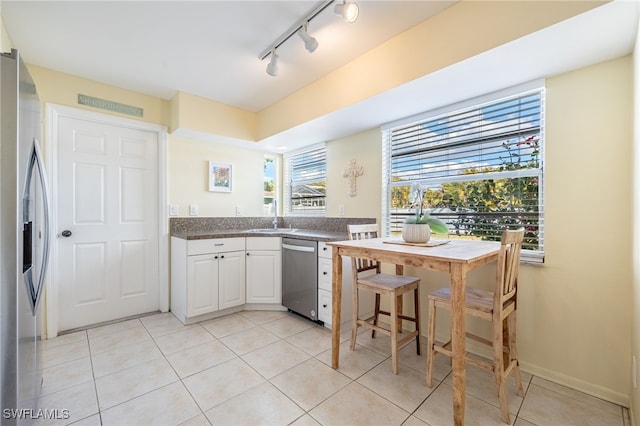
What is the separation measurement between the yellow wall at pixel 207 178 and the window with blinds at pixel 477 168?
1880mm

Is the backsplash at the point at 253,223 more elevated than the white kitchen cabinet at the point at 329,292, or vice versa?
the backsplash at the point at 253,223

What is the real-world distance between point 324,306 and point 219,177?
2.04 metres

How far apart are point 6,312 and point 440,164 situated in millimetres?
2791

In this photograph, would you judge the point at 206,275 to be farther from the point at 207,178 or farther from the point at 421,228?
the point at 421,228

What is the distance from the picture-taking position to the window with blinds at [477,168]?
77.6 inches

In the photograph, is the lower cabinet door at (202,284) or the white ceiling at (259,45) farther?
the lower cabinet door at (202,284)

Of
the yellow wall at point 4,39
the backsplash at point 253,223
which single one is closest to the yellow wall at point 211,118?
the backsplash at point 253,223

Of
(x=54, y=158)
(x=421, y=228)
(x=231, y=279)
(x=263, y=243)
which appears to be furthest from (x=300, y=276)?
(x=54, y=158)

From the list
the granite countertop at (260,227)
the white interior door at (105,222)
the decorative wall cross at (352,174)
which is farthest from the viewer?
the decorative wall cross at (352,174)

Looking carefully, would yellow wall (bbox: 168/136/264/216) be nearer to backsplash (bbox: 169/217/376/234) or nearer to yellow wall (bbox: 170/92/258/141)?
backsplash (bbox: 169/217/376/234)

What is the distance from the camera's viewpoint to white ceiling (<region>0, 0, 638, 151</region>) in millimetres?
1553

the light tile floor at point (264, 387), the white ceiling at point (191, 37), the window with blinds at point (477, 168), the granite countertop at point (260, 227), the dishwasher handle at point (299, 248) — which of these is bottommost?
the light tile floor at point (264, 387)

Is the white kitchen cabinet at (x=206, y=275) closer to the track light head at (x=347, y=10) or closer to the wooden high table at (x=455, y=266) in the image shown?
the wooden high table at (x=455, y=266)

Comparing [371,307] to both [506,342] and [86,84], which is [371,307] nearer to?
[506,342]
